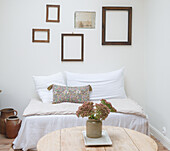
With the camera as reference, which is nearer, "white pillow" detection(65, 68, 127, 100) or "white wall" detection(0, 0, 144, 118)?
"white pillow" detection(65, 68, 127, 100)

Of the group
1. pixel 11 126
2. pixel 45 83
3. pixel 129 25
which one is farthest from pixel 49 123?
pixel 129 25

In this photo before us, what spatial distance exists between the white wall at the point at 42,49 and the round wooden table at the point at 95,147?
1.97 metres

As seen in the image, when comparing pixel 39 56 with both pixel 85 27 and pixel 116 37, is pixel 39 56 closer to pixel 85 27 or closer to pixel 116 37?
pixel 85 27

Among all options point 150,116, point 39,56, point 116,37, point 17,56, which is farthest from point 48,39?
point 150,116

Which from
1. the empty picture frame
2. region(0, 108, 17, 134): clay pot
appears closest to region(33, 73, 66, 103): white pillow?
region(0, 108, 17, 134): clay pot

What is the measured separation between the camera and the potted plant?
1.98 metres

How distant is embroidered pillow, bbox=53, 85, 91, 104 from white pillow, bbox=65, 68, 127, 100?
238 mm

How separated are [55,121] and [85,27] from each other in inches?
71.9

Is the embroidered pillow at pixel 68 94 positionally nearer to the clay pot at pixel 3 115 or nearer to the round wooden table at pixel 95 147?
the clay pot at pixel 3 115

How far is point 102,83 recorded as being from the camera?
3.93m

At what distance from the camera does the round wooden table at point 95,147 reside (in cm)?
190

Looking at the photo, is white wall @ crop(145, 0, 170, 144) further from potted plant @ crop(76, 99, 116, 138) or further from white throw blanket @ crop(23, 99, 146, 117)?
potted plant @ crop(76, 99, 116, 138)

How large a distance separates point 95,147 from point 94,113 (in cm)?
27

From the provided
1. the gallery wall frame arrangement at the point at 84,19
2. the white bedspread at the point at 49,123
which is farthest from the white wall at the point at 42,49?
the white bedspread at the point at 49,123
